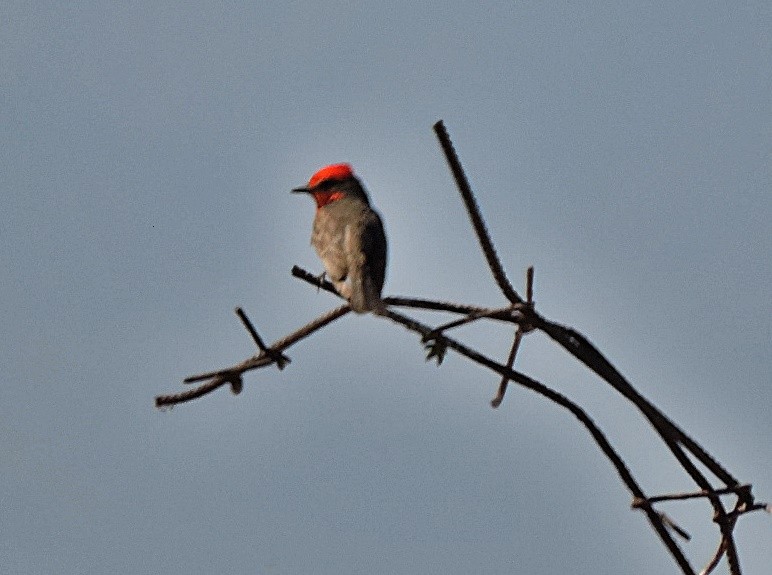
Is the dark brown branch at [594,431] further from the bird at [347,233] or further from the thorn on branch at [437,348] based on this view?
the bird at [347,233]

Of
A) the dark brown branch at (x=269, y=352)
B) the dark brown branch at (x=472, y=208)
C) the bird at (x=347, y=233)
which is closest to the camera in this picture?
the dark brown branch at (x=472, y=208)

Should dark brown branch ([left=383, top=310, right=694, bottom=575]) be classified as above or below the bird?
below

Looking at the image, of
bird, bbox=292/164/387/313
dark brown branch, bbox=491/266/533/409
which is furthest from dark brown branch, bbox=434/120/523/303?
bird, bbox=292/164/387/313

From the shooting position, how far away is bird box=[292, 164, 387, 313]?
21.9ft

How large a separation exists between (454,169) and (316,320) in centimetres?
92

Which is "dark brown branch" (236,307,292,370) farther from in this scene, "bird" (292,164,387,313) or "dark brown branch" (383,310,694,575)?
"bird" (292,164,387,313)

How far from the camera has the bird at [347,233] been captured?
6.68 m

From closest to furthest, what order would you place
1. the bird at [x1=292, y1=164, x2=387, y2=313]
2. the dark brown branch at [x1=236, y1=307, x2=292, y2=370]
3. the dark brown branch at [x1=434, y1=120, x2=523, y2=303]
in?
the dark brown branch at [x1=434, y1=120, x2=523, y2=303] → the dark brown branch at [x1=236, y1=307, x2=292, y2=370] → the bird at [x1=292, y1=164, x2=387, y2=313]

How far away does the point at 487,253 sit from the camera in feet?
10.2

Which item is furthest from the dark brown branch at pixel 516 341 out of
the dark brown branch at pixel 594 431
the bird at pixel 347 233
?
the bird at pixel 347 233

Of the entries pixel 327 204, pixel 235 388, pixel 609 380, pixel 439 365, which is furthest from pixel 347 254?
pixel 609 380

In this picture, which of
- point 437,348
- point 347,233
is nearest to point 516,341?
point 437,348

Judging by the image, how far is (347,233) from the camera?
7.60 meters

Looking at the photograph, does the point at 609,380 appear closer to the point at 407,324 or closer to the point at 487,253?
the point at 487,253
